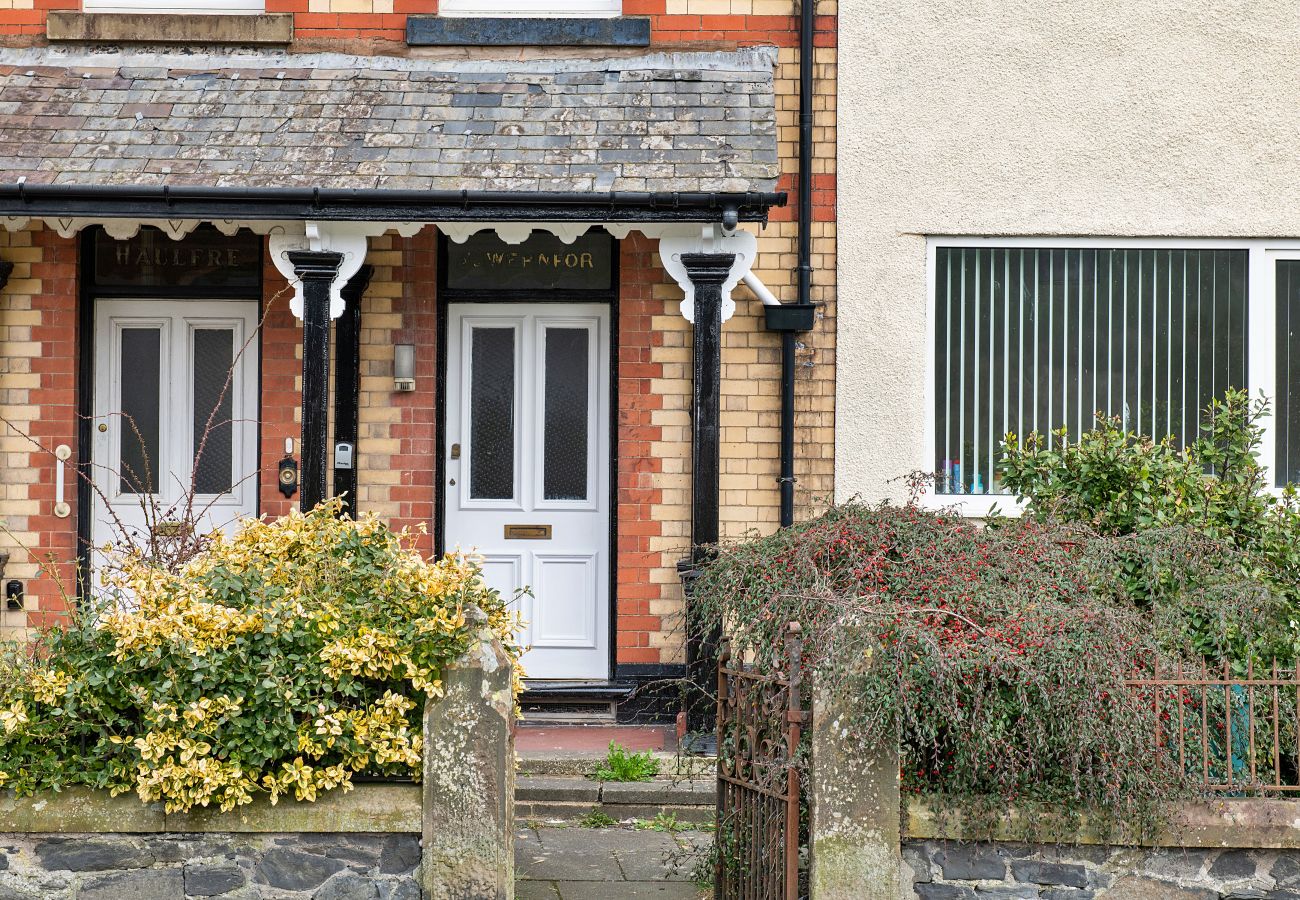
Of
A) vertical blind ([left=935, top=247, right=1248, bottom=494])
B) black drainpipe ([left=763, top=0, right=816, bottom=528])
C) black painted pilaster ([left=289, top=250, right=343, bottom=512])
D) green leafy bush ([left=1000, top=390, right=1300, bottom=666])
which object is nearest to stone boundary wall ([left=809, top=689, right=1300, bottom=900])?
green leafy bush ([left=1000, top=390, right=1300, bottom=666])

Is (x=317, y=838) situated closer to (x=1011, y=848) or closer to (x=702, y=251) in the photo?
(x=1011, y=848)

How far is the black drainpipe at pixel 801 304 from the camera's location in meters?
8.10

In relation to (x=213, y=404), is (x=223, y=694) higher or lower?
lower

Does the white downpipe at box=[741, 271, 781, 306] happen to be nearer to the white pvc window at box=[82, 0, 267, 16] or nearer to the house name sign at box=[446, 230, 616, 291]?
the house name sign at box=[446, 230, 616, 291]

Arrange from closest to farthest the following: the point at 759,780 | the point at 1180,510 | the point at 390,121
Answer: the point at 759,780 → the point at 1180,510 → the point at 390,121

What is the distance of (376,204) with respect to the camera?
7.11 m

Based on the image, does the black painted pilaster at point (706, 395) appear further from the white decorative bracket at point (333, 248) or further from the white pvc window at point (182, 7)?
the white pvc window at point (182, 7)

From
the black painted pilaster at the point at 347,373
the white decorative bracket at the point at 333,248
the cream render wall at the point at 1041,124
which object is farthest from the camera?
the cream render wall at the point at 1041,124

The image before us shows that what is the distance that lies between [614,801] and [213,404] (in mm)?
3562

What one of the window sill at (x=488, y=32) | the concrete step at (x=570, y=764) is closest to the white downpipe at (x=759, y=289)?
the window sill at (x=488, y=32)

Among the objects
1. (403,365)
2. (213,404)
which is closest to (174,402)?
(213,404)

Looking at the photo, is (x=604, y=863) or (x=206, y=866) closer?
(x=206, y=866)

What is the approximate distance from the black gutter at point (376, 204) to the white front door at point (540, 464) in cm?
134

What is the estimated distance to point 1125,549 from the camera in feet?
18.0
